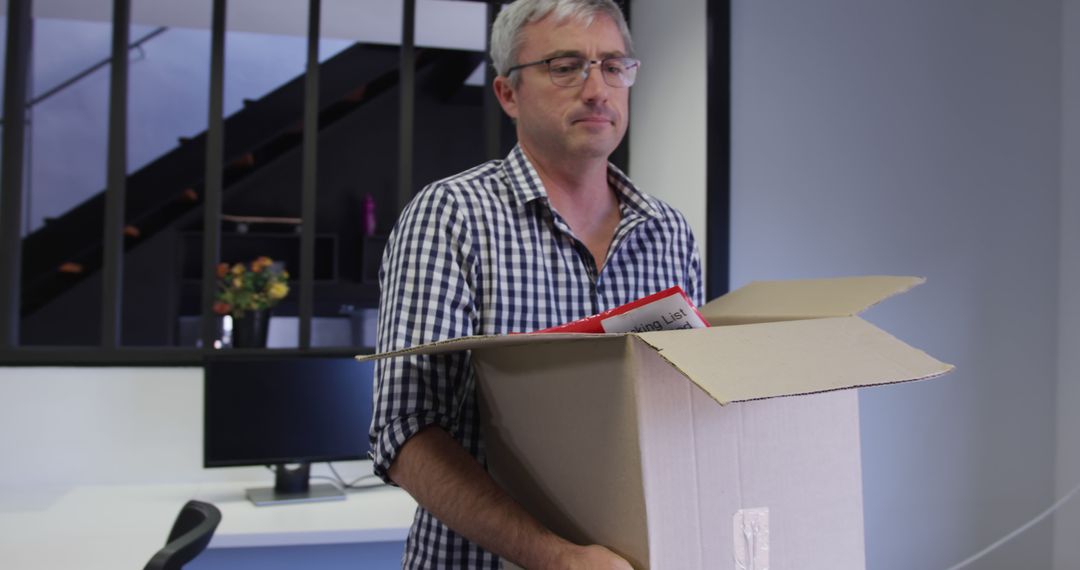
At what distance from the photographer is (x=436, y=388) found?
981mm

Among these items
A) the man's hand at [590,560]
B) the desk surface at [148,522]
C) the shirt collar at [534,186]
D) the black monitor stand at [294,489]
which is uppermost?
the shirt collar at [534,186]

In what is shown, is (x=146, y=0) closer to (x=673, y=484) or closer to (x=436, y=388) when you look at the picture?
(x=436, y=388)

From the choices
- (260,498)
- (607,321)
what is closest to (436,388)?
(607,321)

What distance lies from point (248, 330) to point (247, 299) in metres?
0.10

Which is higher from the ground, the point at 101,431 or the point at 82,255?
the point at 82,255

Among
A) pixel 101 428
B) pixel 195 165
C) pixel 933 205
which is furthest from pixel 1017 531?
pixel 195 165

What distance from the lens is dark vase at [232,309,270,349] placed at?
287cm

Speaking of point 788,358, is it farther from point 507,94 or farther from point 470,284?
point 507,94

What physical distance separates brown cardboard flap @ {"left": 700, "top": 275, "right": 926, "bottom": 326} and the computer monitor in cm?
178

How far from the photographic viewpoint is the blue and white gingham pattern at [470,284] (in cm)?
97

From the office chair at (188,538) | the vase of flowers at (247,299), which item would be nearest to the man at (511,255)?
the office chair at (188,538)

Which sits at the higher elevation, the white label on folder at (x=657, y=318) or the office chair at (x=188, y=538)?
the white label on folder at (x=657, y=318)

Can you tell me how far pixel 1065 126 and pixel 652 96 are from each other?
1296 millimetres

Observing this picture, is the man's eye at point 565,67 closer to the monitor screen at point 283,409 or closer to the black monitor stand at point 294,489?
the monitor screen at point 283,409
